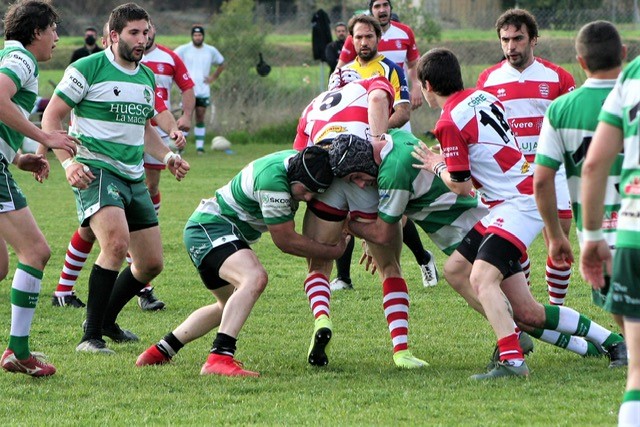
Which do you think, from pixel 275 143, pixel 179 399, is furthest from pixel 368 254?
pixel 275 143

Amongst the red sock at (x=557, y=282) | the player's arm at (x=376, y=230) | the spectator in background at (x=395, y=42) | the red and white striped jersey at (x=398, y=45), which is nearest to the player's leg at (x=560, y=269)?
the red sock at (x=557, y=282)

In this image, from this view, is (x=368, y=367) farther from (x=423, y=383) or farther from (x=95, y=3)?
(x=95, y=3)

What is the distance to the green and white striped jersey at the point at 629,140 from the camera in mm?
4055

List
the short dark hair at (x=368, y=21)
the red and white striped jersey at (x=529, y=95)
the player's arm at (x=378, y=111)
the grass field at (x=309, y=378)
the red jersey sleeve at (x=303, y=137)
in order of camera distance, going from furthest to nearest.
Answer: the short dark hair at (x=368, y=21), the red and white striped jersey at (x=529, y=95), the red jersey sleeve at (x=303, y=137), the player's arm at (x=378, y=111), the grass field at (x=309, y=378)

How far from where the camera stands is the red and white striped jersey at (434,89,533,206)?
5.78 m

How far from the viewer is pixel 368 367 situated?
249 inches

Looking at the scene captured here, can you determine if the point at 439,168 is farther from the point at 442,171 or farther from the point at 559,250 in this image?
the point at 559,250

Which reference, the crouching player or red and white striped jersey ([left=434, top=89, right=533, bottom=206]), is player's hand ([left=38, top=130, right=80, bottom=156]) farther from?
red and white striped jersey ([left=434, top=89, right=533, bottom=206])

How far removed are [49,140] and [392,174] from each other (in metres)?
1.86

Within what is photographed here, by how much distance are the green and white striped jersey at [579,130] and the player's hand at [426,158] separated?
1135mm

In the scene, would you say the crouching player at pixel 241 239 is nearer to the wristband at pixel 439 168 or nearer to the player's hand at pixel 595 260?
the wristband at pixel 439 168

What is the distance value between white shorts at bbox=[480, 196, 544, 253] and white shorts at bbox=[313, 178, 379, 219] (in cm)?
67

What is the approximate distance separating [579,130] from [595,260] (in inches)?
29.5

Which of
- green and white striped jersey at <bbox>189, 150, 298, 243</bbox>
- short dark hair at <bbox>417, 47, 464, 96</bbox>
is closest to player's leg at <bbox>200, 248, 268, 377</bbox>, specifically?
green and white striped jersey at <bbox>189, 150, 298, 243</bbox>
